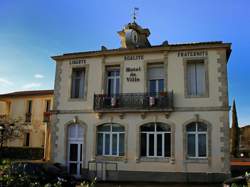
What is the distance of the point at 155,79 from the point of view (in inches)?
693

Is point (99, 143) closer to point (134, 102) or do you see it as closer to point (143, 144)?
point (143, 144)

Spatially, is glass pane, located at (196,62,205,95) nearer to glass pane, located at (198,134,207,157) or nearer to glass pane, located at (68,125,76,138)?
glass pane, located at (198,134,207,157)

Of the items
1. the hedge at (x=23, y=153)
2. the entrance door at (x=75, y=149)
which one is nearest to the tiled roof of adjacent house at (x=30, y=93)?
the hedge at (x=23, y=153)

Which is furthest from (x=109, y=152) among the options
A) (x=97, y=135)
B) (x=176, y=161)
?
(x=176, y=161)

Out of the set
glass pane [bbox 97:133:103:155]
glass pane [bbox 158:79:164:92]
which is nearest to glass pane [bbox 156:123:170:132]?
glass pane [bbox 158:79:164:92]

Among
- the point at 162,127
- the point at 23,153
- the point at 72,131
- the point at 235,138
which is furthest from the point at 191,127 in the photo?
the point at 235,138

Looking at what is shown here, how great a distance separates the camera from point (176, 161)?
53.0ft

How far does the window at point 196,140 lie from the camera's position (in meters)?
16.1

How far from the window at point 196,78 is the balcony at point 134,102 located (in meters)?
1.18

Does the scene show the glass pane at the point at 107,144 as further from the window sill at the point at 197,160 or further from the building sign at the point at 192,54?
the building sign at the point at 192,54

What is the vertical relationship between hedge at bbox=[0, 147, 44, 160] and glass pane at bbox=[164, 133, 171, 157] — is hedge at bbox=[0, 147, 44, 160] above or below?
below

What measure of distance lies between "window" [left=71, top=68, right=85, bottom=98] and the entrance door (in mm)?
1929

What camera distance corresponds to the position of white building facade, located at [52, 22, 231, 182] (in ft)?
52.6

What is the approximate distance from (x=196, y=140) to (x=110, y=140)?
15.4 feet
